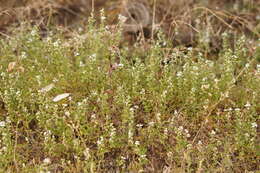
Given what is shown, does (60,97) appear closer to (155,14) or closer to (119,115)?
(119,115)

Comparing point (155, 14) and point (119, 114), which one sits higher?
point (155, 14)

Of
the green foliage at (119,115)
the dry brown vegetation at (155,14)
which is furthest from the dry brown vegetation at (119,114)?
the dry brown vegetation at (155,14)

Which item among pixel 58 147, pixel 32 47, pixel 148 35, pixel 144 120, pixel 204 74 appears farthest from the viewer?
pixel 148 35

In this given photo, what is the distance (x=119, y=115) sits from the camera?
161 inches

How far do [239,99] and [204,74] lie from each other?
0.40 m

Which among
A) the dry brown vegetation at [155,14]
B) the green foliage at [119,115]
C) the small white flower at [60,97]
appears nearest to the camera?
the green foliage at [119,115]

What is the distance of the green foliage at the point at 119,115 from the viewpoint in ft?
11.8

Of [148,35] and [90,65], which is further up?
[90,65]

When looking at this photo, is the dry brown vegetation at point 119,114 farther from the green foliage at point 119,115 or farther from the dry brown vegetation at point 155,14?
the dry brown vegetation at point 155,14

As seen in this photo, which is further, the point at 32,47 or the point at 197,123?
the point at 32,47

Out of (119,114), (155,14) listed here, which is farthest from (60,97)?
(155,14)

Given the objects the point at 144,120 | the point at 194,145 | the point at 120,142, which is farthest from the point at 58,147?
the point at 194,145

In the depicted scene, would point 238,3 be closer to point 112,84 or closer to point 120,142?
point 112,84

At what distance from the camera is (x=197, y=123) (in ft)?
13.4
